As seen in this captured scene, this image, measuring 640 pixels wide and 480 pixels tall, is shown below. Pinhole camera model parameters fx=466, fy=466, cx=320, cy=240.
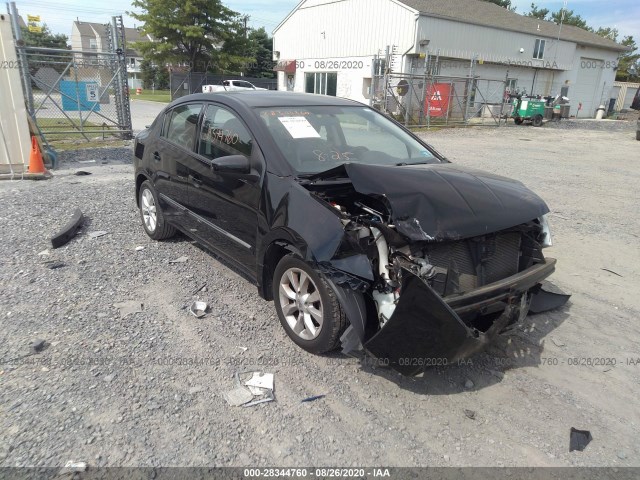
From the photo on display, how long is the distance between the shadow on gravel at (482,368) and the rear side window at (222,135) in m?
1.99

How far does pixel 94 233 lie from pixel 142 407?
3.58 m

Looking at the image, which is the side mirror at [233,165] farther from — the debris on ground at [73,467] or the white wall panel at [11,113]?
the white wall panel at [11,113]

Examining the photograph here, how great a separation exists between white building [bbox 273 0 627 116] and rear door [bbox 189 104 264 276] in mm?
24286

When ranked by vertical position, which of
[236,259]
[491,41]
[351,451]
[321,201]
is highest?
[491,41]

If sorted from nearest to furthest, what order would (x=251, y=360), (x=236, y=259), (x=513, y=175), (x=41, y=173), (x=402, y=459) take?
(x=402, y=459) → (x=251, y=360) → (x=236, y=259) → (x=41, y=173) → (x=513, y=175)

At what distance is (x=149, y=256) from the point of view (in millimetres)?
5172

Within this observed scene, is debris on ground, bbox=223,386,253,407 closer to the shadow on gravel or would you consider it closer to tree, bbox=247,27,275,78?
the shadow on gravel

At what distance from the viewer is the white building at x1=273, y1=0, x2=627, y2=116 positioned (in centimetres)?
2661

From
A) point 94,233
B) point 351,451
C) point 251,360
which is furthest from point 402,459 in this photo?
point 94,233

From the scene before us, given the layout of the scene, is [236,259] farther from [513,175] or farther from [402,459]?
[513,175]

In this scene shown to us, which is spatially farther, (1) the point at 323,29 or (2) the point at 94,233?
(1) the point at 323,29

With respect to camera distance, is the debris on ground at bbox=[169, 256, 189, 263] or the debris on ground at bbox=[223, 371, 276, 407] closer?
the debris on ground at bbox=[223, 371, 276, 407]

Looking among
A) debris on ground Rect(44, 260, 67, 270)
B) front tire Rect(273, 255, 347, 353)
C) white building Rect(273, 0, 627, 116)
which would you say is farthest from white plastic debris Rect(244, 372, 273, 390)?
white building Rect(273, 0, 627, 116)

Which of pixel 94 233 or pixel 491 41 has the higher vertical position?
pixel 491 41
